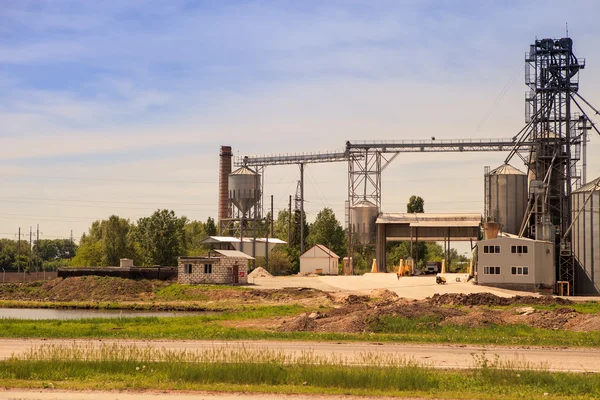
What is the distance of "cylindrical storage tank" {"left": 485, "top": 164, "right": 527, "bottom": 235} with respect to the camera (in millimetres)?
88438

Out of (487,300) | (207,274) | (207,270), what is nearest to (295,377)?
(487,300)

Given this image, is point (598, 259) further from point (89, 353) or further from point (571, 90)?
point (89, 353)

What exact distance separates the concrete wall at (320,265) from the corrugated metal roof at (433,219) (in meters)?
10.1

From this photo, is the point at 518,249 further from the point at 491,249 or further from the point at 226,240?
the point at 226,240

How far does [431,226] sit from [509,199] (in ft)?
30.1

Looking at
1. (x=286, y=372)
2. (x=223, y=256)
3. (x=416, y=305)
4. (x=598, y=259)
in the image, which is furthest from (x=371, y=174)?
(x=286, y=372)

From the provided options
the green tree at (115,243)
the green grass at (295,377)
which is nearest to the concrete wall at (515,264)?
the green grass at (295,377)

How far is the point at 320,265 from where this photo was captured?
100000 mm

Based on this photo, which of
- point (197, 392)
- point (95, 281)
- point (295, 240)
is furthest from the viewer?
point (295, 240)

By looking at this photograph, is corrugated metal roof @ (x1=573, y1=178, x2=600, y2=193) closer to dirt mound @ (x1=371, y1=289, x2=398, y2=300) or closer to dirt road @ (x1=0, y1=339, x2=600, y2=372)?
dirt mound @ (x1=371, y1=289, x2=398, y2=300)

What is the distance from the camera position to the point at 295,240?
443 feet

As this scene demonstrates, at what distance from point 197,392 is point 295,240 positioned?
112561 millimetres

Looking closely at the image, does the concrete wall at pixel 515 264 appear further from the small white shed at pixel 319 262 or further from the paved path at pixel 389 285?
the small white shed at pixel 319 262

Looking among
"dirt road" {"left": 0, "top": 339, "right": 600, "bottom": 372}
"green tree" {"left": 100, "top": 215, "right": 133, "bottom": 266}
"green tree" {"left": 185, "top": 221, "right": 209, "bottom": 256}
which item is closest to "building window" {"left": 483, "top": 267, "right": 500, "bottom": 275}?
"dirt road" {"left": 0, "top": 339, "right": 600, "bottom": 372}
